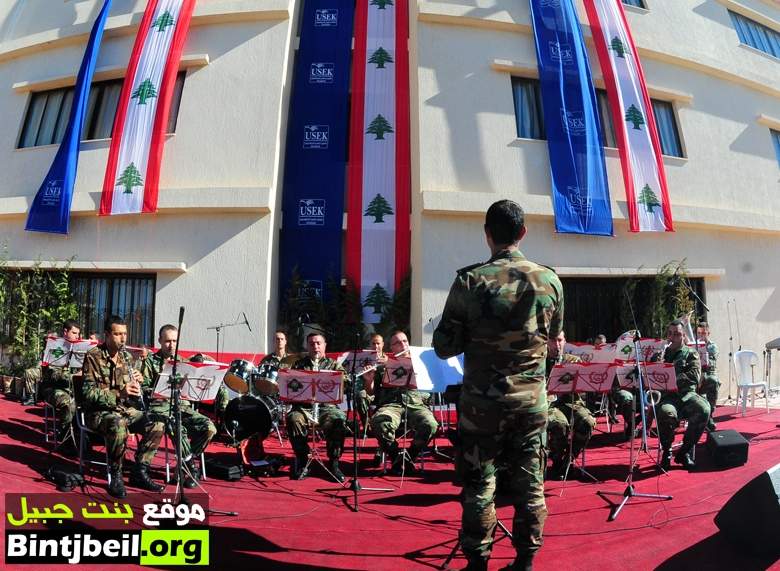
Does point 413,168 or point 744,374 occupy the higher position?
point 413,168

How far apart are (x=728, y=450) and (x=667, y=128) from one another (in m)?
8.62

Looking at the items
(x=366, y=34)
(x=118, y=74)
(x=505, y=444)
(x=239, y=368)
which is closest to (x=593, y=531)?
(x=505, y=444)

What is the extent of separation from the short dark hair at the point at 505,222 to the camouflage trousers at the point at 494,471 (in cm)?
104

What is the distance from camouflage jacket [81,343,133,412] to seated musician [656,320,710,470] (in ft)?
20.8

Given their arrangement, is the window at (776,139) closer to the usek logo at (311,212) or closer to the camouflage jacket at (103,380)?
the usek logo at (311,212)

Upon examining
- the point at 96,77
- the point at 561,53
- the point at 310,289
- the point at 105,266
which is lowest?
the point at 310,289

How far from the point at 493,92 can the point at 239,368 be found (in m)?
7.75

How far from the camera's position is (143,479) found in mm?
5676

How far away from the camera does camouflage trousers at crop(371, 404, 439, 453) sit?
639 centimetres

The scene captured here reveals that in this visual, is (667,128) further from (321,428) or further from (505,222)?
(505,222)

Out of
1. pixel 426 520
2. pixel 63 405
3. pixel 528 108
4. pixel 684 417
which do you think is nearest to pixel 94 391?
pixel 63 405

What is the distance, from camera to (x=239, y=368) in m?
7.21

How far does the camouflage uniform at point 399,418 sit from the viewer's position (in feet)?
21.0

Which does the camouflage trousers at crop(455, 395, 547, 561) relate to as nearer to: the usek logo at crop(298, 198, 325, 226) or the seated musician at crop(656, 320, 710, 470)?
the seated musician at crop(656, 320, 710, 470)
